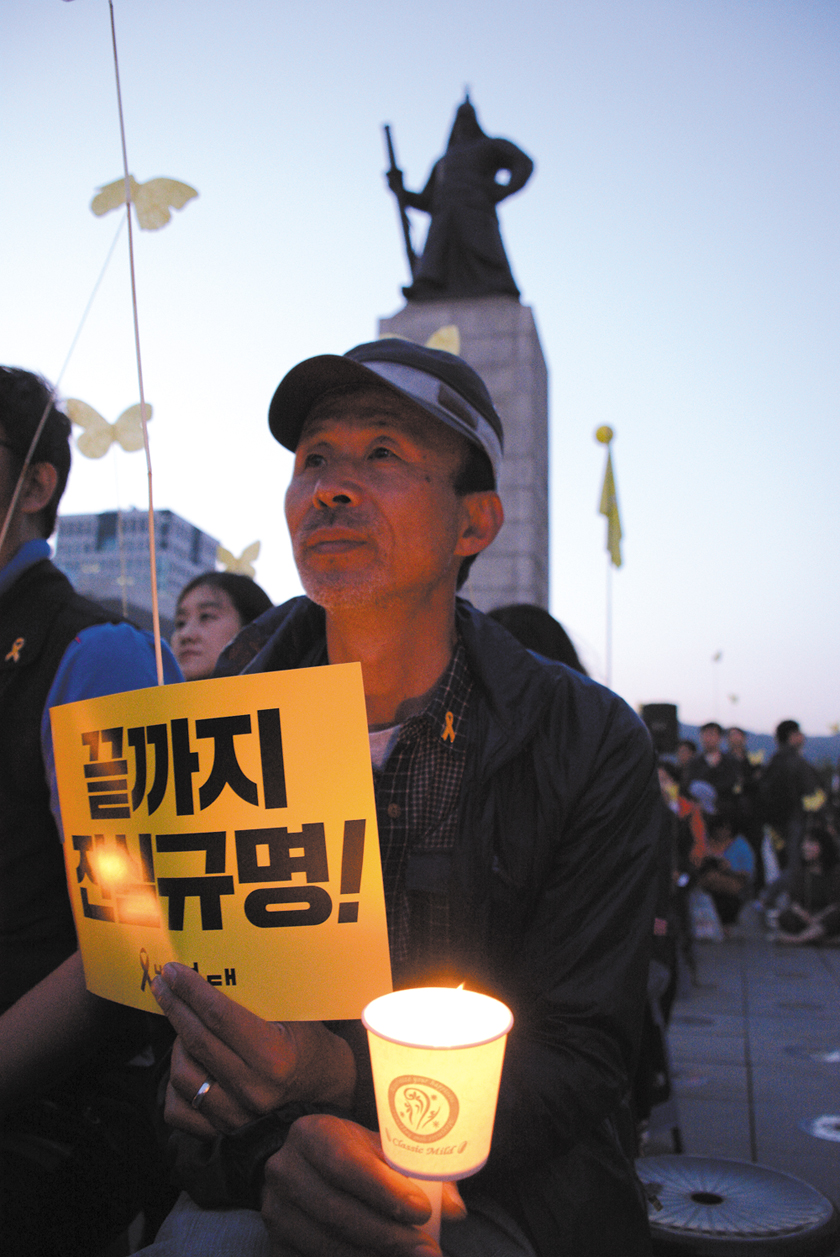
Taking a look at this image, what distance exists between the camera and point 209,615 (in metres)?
3.72

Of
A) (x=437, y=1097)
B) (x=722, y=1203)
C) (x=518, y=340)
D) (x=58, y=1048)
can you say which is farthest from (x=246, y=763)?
(x=518, y=340)

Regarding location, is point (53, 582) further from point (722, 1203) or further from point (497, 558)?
point (497, 558)

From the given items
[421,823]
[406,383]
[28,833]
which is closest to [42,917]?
[28,833]

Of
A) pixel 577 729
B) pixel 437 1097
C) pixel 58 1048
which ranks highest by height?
pixel 577 729

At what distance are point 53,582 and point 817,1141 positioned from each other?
11.9ft

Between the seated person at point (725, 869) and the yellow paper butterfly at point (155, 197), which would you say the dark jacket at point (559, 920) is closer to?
the yellow paper butterfly at point (155, 197)

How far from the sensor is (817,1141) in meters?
3.40

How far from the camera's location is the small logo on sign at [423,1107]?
84cm

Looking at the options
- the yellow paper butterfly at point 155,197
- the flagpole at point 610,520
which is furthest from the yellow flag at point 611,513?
the yellow paper butterfly at point 155,197

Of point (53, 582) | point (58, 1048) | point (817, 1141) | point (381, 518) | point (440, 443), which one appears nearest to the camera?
point (58, 1048)

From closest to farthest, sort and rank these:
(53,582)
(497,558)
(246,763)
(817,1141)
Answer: (246,763), (53,582), (817,1141), (497,558)

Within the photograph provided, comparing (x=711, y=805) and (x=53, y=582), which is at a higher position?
(x=53, y=582)

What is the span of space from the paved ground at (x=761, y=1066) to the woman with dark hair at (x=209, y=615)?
8.08 ft

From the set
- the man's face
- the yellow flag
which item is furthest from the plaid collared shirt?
the yellow flag
